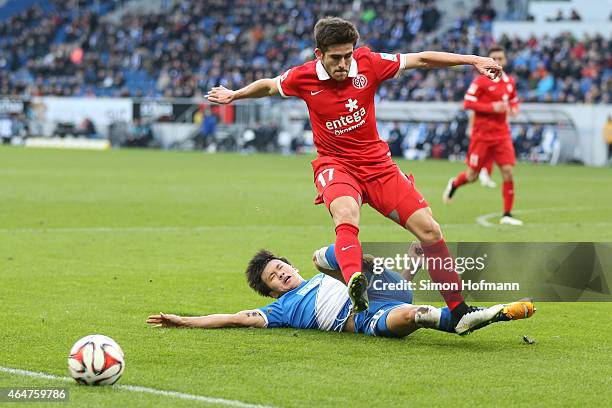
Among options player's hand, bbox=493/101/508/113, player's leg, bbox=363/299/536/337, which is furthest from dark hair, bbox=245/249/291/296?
player's hand, bbox=493/101/508/113

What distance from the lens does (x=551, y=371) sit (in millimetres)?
6406

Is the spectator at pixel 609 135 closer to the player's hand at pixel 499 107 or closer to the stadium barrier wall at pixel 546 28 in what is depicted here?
the stadium barrier wall at pixel 546 28

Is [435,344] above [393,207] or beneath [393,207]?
beneath

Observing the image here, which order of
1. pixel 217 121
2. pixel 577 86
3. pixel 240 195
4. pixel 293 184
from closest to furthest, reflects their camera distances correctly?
pixel 240 195 → pixel 293 184 → pixel 577 86 → pixel 217 121

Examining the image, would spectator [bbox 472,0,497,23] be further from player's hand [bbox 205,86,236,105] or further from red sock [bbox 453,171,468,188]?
player's hand [bbox 205,86,236,105]

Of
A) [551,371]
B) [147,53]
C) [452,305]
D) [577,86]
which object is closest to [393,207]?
[452,305]

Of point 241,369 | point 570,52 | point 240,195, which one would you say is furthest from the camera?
point 570,52

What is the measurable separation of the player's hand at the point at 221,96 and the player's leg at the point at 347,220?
854 mm

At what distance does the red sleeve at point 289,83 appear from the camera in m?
7.79

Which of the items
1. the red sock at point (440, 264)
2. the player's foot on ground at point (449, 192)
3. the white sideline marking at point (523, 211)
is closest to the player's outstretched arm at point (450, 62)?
the red sock at point (440, 264)

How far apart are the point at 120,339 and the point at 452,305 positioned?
227 cm

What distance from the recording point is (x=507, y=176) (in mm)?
16125

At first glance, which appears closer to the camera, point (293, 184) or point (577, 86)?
point (293, 184)

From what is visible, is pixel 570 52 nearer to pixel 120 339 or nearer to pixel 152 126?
pixel 152 126
